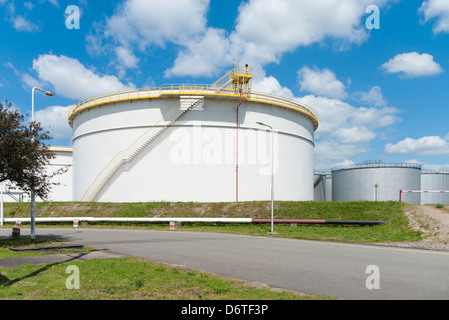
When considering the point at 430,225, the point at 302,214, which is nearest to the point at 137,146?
the point at 302,214

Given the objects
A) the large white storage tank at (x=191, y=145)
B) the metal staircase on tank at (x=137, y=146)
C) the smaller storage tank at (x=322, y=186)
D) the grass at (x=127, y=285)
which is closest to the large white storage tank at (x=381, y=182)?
the smaller storage tank at (x=322, y=186)

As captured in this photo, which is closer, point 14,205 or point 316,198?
point 14,205

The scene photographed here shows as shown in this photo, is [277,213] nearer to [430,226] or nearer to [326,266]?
[430,226]

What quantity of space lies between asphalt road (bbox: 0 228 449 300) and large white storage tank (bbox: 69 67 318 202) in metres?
15.7

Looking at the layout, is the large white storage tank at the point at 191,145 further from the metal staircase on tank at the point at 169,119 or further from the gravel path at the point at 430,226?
the gravel path at the point at 430,226

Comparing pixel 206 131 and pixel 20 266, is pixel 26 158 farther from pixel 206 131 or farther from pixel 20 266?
pixel 206 131

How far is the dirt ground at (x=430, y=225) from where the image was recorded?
47.0 feet

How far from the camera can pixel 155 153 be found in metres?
30.7

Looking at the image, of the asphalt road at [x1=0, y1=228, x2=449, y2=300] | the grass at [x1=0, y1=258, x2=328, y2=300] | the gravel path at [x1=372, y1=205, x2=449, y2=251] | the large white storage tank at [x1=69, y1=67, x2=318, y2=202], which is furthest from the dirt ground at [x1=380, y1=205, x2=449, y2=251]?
the large white storage tank at [x1=69, y1=67, x2=318, y2=202]

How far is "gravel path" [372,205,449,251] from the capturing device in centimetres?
1426

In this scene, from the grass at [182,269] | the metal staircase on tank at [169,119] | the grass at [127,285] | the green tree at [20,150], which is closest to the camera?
the grass at [127,285]

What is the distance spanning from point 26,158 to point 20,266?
19.7 feet

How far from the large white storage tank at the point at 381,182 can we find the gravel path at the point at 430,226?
18547 millimetres
